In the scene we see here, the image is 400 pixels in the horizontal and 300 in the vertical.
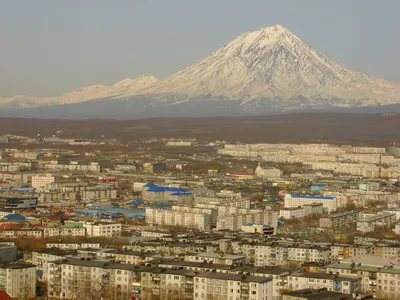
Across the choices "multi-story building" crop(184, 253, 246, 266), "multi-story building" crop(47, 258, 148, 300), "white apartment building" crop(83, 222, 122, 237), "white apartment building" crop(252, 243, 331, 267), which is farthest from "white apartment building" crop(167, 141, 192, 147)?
"multi-story building" crop(47, 258, 148, 300)

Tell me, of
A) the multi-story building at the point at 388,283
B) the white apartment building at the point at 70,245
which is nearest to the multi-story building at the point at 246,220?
the white apartment building at the point at 70,245

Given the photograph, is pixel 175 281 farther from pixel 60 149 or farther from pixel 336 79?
pixel 336 79

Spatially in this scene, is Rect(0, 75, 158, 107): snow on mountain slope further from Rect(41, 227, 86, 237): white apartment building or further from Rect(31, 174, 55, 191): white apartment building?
Rect(41, 227, 86, 237): white apartment building

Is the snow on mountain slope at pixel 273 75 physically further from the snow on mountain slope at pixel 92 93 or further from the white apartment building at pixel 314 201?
the white apartment building at pixel 314 201

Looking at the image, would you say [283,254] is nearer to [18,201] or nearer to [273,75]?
[18,201]

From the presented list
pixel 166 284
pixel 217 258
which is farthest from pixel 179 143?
pixel 166 284

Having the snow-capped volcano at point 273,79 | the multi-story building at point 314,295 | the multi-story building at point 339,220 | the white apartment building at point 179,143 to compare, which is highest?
the snow-capped volcano at point 273,79

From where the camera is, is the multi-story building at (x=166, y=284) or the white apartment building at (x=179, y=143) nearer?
the multi-story building at (x=166, y=284)

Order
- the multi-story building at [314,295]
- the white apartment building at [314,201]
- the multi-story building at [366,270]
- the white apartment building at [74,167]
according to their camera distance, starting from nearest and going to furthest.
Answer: the multi-story building at [314,295] < the multi-story building at [366,270] < the white apartment building at [314,201] < the white apartment building at [74,167]
